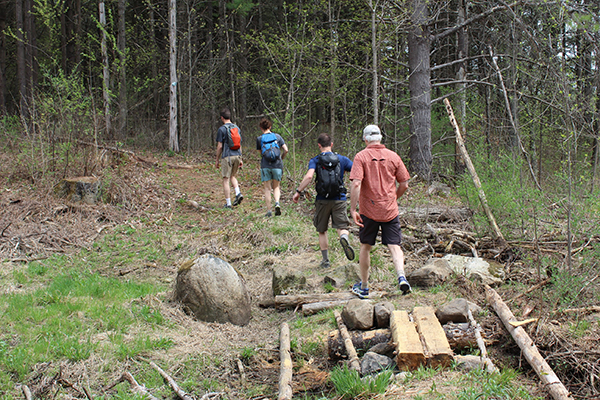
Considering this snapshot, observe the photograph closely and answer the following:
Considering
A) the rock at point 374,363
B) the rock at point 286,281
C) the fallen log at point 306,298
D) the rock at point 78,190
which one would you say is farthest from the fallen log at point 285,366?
the rock at point 78,190

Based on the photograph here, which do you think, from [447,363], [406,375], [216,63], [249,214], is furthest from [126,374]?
[216,63]

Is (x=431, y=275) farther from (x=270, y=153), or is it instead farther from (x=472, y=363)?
(x=270, y=153)

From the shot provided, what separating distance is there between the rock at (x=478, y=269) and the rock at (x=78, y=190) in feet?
25.9

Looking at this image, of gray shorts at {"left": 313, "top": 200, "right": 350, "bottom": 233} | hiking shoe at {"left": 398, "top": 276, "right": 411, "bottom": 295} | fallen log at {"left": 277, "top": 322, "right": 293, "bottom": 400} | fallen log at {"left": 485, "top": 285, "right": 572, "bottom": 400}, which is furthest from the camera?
gray shorts at {"left": 313, "top": 200, "right": 350, "bottom": 233}

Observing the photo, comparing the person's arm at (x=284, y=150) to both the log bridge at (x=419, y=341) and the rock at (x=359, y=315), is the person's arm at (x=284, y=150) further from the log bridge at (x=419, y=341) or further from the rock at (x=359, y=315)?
the log bridge at (x=419, y=341)

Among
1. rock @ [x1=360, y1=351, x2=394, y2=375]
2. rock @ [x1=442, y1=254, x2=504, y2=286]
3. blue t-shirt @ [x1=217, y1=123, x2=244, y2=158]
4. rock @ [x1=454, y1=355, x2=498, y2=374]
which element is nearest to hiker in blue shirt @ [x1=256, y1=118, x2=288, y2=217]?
blue t-shirt @ [x1=217, y1=123, x2=244, y2=158]

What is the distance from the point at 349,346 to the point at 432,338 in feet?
2.61

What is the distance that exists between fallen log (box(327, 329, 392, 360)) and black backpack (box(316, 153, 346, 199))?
262 centimetres

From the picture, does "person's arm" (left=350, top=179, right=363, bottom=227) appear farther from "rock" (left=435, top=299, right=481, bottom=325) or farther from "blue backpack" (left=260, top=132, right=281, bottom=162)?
"blue backpack" (left=260, top=132, right=281, bottom=162)

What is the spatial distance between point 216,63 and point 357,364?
698 inches

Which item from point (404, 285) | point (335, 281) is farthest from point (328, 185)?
point (404, 285)

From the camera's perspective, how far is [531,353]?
3.85 m

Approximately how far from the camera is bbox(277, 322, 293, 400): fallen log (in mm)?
3761

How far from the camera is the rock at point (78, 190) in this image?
34.0 ft
